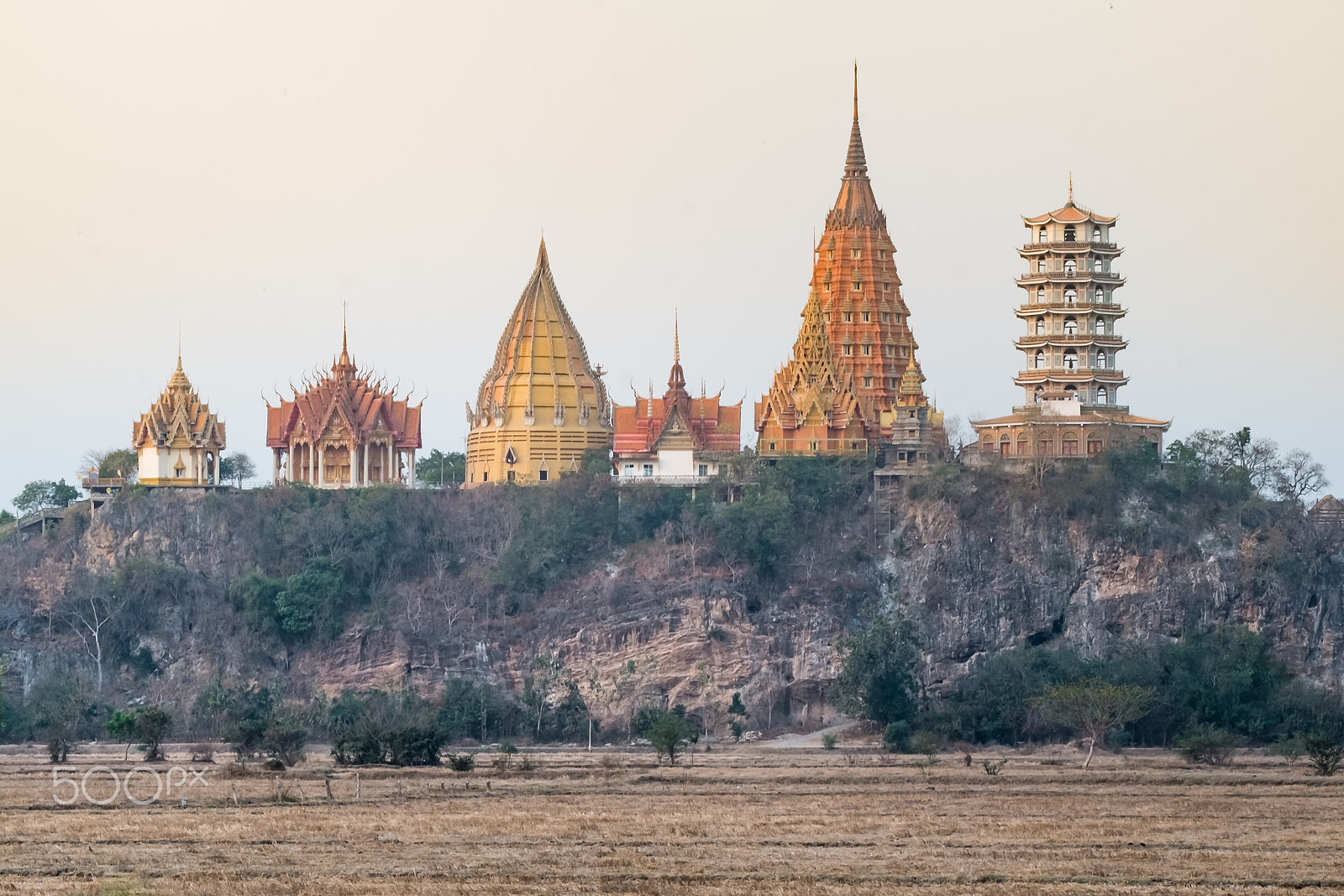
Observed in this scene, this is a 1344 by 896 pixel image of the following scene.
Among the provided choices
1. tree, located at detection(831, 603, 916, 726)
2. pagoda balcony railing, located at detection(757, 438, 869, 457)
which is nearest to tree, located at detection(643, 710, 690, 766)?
tree, located at detection(831, 603, 916, 726)

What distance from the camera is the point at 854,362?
333ft

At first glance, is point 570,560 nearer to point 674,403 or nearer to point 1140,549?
point 674,403

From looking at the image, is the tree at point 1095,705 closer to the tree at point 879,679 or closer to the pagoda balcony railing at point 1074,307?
the tree at point 879,679

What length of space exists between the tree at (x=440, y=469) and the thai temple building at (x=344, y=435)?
3779 millimetres

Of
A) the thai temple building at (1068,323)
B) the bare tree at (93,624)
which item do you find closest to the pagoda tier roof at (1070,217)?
the thai temple building at (1068,323)

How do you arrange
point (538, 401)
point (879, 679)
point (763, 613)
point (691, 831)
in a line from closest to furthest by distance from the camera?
point (691, 831) → point (879, 679) → point (763, 613) → point (538, 401)

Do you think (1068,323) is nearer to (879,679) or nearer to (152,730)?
(879,679)

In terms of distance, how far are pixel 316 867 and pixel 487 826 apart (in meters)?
6.84

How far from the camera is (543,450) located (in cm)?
9862

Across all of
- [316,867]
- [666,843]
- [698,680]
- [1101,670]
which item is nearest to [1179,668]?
[1101,670]

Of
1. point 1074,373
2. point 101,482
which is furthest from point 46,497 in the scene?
point 1074,373

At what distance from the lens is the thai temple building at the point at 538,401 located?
98688 mm

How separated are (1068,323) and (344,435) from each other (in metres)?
26.8

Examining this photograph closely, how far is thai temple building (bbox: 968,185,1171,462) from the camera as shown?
316 feet
